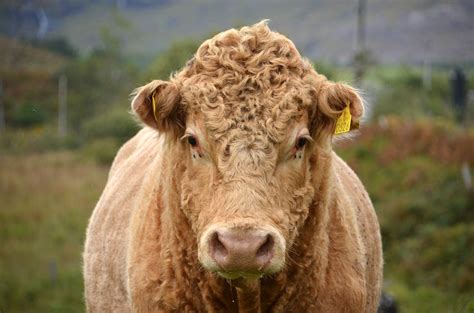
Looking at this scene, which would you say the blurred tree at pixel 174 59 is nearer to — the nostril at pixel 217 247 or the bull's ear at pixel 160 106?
the bull's ear at pixel 160 106

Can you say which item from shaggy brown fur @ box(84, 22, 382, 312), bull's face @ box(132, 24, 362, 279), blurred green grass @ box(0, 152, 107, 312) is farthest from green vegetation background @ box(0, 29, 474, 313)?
bull's face @ box(132, 24, 362, 279)

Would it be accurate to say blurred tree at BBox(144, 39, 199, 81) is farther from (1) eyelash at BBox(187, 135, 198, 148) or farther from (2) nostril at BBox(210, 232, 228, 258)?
(2) nostril at BBox(210, 232, 228, 258)

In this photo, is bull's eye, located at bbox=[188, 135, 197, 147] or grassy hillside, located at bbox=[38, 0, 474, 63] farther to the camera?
grassy hillside, located at bbox=[38, 0, 474, 63]

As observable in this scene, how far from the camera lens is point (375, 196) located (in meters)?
22.8

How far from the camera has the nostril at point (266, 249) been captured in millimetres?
5809

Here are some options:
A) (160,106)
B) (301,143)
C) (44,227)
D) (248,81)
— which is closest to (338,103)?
(301,143)

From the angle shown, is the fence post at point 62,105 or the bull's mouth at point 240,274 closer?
the bull's mouth at point 240,274

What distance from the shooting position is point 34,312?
65.5 ft

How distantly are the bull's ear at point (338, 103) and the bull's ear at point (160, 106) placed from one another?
3.26 feet

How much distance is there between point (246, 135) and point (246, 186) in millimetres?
361

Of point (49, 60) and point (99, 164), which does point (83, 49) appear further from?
point (99, 164)

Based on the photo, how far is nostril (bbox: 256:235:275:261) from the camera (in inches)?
229

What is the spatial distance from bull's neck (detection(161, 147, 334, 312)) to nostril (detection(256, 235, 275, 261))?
89 cm

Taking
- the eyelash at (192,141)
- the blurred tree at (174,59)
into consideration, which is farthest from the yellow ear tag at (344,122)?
the blurred tree at (174,59)
